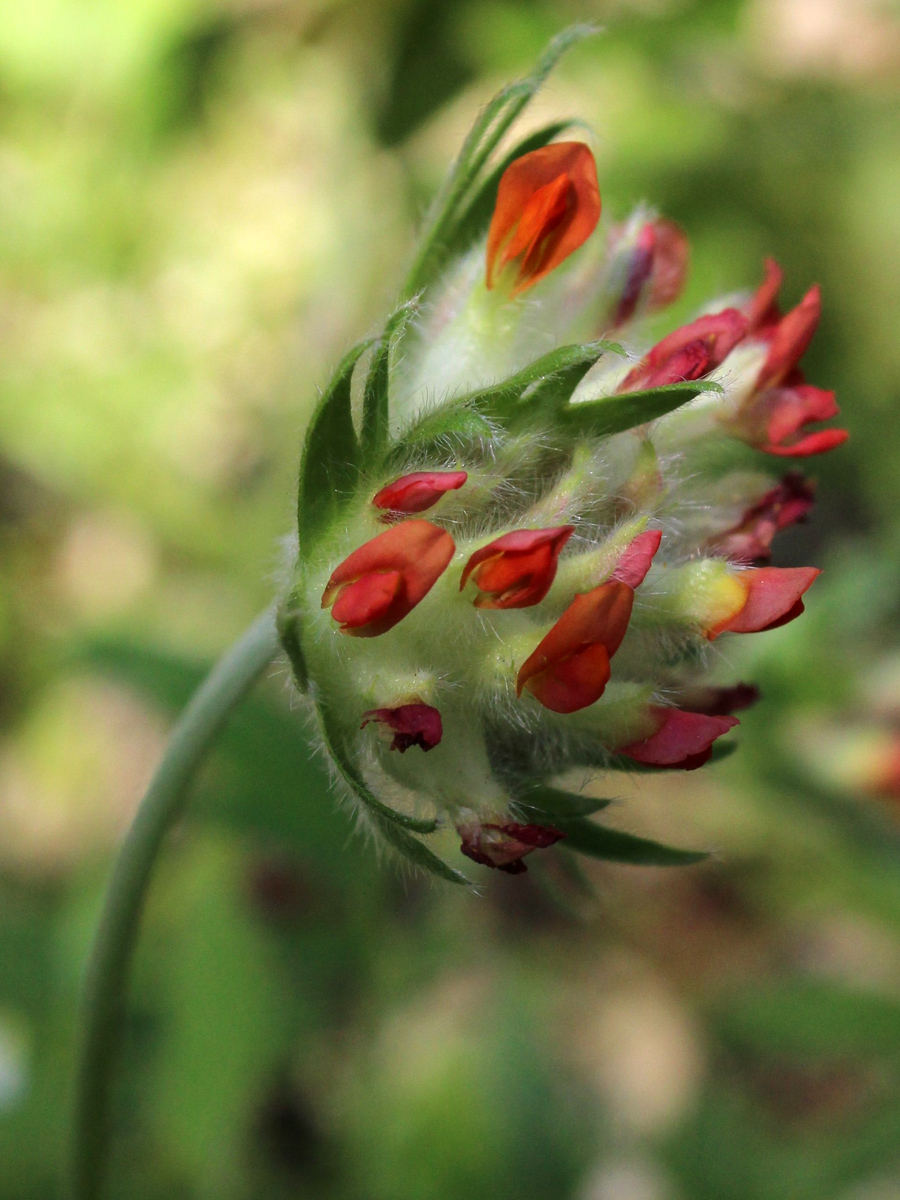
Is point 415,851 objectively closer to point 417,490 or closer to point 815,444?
point 417,490

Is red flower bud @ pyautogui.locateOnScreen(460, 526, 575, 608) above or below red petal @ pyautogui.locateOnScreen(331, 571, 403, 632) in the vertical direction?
below

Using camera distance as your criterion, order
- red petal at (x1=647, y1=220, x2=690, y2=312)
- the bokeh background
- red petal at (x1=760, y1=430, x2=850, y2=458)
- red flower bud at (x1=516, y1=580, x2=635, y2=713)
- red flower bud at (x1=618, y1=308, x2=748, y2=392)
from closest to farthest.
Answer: red flower bud at (x1=516, y1=580, x2=635, y2=713) < red flower bud at (x1=618, y1=308, x2=748, y2=392) < red petal at (x1=760, y1=430, x2=850, y2=458) < red petal at (x1=647, y1=220, x2=690, y2=312) < the bokeh background

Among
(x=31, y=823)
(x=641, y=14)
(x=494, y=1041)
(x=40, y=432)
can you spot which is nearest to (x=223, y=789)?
(x=494, y=1041)

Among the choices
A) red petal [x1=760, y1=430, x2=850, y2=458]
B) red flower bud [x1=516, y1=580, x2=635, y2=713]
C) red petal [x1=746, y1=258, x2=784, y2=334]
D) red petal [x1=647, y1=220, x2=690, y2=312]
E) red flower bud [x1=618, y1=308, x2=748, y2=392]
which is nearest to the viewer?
red flower bud [x1=516, y1=580, x2=635, y2=713]

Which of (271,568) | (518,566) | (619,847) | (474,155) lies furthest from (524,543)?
(271,568)

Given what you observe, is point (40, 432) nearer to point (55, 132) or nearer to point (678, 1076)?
point (55, 132)

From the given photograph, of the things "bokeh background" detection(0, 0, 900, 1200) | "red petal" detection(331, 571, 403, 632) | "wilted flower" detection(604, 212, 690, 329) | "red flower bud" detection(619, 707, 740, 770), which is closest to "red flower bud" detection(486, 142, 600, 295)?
"wilted flower" detection(604, 212, 690, 329)

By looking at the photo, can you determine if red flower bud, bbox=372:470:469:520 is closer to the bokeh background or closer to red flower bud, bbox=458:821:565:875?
red flower bud, bbox=458:821:565:875
